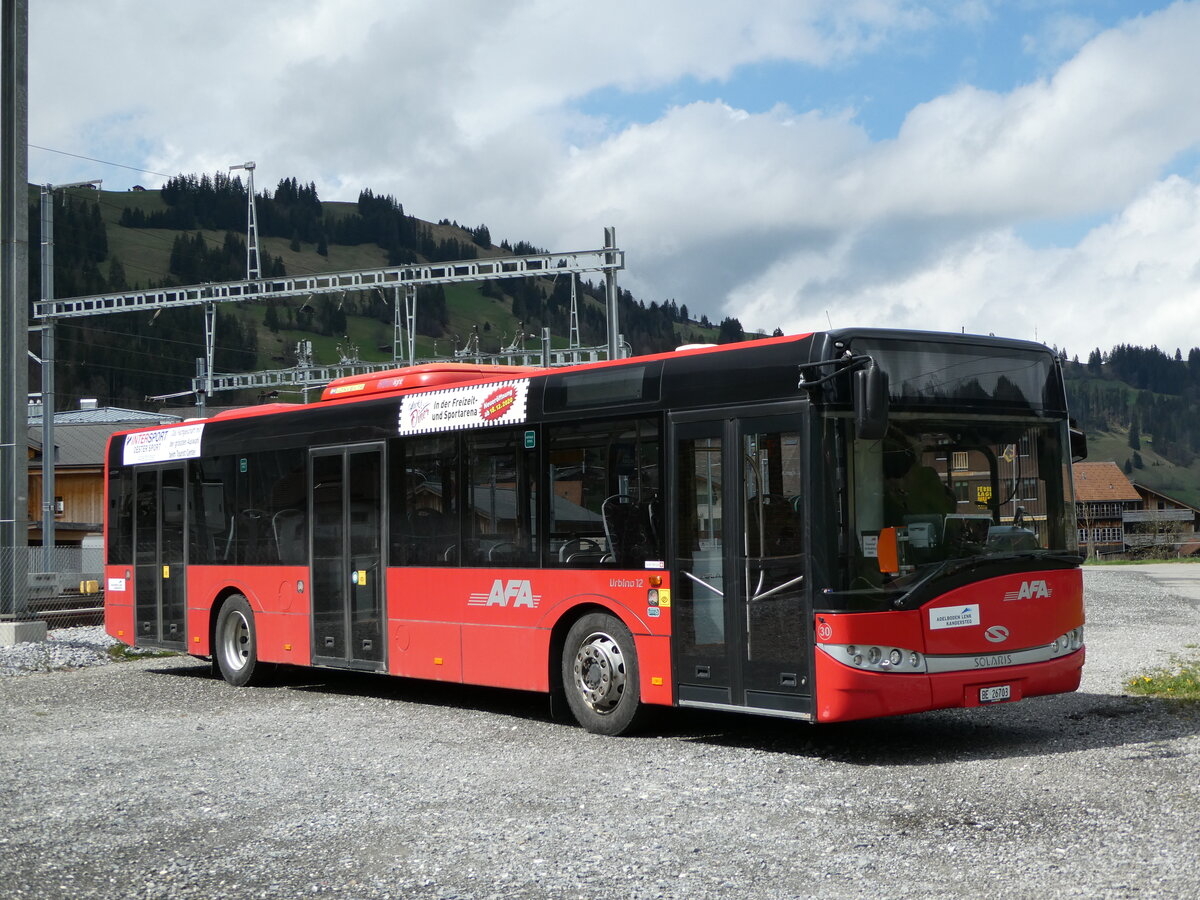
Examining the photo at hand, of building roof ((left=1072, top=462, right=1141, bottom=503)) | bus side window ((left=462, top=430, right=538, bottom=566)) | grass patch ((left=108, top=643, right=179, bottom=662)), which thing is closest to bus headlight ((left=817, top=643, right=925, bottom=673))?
bus side window ((left=462, top=430, right=538, bottom=566))

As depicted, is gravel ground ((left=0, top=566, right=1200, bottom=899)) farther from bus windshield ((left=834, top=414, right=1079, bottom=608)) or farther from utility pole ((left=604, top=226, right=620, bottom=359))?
utility pole ((left=604, top=226, right=620, bottom=359))

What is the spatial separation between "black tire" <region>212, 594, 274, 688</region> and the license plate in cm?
858

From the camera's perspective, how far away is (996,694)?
948 centimetres

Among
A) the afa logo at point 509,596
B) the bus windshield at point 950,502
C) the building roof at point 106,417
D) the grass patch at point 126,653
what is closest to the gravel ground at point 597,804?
the afa logo at point 509,596

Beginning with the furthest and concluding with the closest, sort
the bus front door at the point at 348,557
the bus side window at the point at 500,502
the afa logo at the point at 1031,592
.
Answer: the bus front door at the point at 348,557 < the bus side window at the point at 500,502 < the afa logo at the point at 1031,592

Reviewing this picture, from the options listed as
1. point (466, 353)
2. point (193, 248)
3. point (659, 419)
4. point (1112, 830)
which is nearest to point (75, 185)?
point (466, 353)

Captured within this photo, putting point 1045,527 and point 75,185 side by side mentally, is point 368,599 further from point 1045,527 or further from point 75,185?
point 75,185

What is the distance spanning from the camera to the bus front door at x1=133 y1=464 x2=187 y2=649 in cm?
1656

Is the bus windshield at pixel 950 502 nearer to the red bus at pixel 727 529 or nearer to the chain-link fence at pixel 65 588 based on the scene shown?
the red bus at pixel 727 529

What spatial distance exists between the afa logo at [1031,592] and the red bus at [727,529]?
0.03 m

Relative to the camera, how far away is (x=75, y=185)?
4038cm

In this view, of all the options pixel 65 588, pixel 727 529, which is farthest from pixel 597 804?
pixel 65 588

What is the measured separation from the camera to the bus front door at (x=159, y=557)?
16.6 metres

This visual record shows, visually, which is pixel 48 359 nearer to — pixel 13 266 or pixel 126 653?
pixel 13 266
